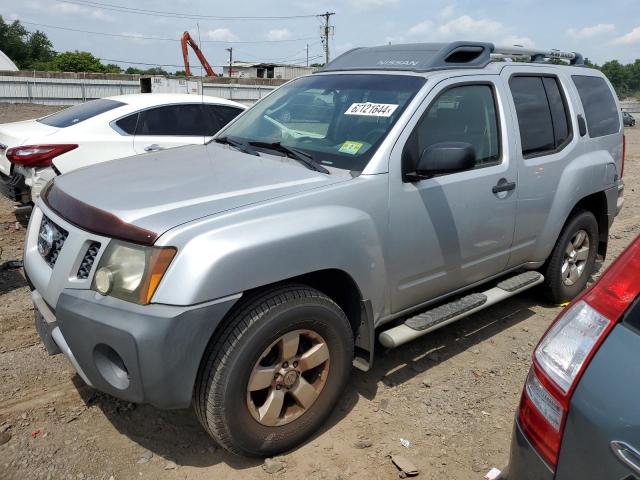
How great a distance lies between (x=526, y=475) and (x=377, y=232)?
156cm

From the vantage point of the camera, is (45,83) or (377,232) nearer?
(377,232)

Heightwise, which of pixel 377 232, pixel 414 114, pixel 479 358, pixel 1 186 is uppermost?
pixel 414 114

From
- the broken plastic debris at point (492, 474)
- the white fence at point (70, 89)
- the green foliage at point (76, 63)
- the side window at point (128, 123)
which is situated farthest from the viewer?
the green foliage at point (76, 63)

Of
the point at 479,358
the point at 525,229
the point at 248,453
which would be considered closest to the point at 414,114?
the point at 525,229

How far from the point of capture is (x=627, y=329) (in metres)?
1.49

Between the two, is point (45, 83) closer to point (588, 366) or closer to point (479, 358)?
point (479, 358)

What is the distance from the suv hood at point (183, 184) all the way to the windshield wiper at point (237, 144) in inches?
2.3

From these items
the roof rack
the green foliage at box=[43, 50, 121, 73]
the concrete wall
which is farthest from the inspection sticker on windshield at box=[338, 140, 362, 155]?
the green foliage at box=[43, 50, 121, 73]

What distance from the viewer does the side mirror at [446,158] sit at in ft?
9.97

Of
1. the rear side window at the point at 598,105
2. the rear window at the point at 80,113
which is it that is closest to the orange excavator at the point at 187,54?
the rear window at the point at 80,113

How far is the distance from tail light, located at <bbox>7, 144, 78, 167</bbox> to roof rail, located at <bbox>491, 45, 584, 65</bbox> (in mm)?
4408

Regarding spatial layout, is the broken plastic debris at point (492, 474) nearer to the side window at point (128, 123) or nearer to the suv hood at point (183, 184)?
the suv hood at point (183, 184)

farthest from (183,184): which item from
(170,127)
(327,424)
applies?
(170,127)

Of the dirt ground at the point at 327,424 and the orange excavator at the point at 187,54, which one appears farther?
the orange excavator at the point at 187,54
